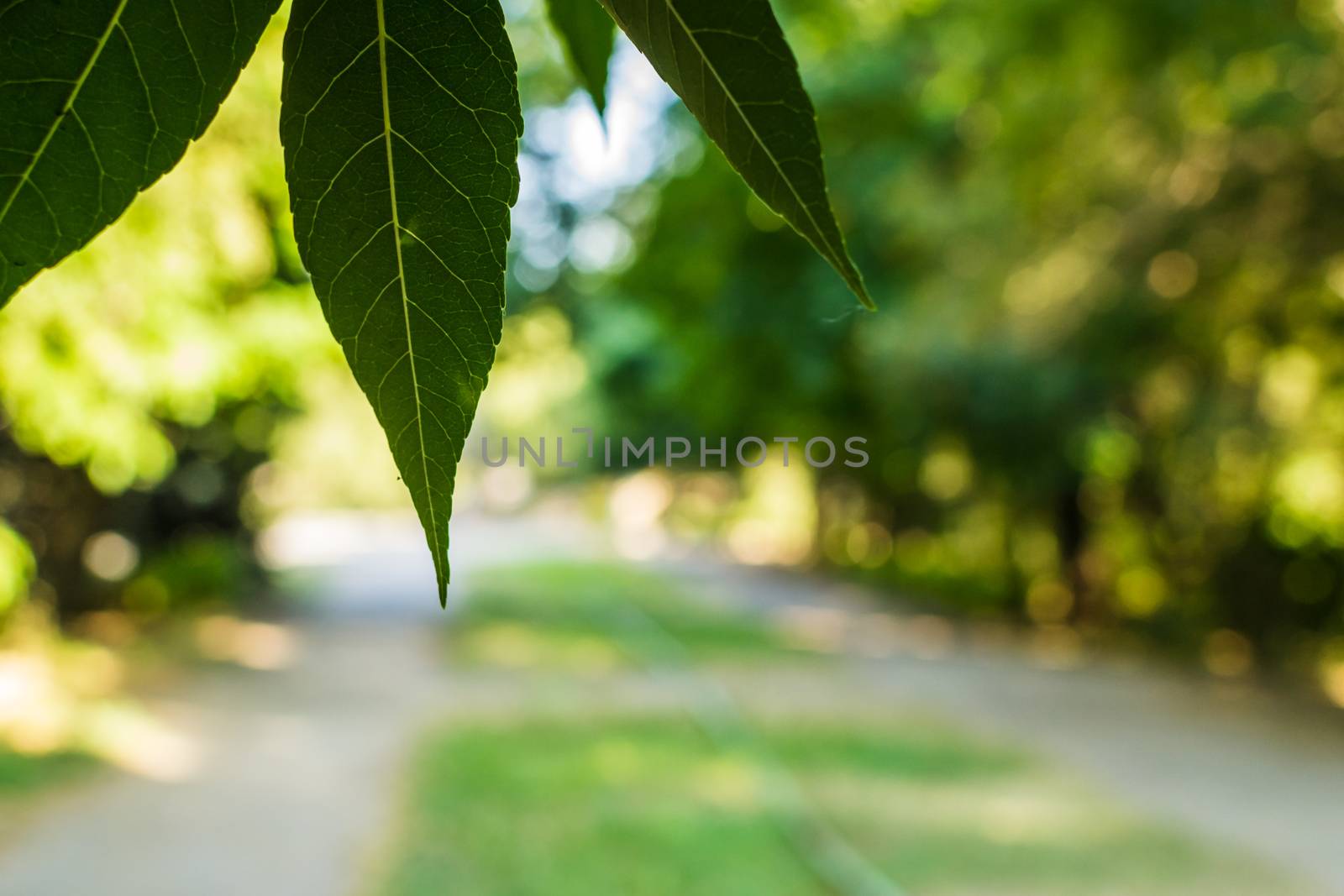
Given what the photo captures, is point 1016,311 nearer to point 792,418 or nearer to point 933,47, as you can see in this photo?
point 933,47

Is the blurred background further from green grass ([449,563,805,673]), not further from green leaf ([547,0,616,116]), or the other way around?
green leaf ([547,0,616,116])

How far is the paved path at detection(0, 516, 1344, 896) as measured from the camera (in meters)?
5.01

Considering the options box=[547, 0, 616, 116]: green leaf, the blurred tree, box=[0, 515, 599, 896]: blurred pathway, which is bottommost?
box=[0, 515, 599, 896]: blurred pathway

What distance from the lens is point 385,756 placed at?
6.99 metres

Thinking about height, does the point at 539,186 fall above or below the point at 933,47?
below

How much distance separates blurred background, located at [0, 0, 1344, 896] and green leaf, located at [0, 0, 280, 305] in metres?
0.85

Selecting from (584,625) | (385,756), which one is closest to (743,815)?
(385,756)

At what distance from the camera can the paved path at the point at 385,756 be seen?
5.01 metres

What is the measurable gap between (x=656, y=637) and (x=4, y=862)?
729 cm

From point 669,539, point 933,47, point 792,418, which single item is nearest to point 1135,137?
point 933,47

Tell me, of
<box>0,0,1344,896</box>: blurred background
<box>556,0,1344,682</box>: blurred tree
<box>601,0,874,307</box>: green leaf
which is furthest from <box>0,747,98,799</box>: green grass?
<box>601,0,874,307</box>: green leaf

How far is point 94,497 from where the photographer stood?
10.9m

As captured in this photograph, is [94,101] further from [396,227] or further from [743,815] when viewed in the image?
[743,815]

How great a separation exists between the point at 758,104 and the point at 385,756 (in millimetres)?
7274
